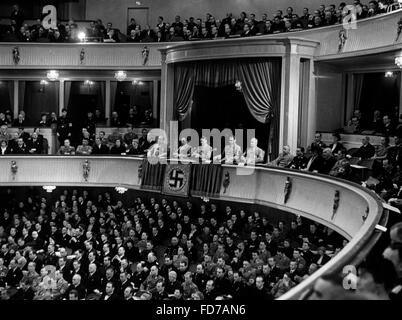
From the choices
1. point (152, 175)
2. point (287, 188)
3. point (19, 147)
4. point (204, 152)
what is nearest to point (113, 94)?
point (19, 147)

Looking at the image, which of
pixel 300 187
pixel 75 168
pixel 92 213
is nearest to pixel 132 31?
pixel 75 168

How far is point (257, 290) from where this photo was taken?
9547mm

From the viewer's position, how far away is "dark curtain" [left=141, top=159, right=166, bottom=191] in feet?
52.6

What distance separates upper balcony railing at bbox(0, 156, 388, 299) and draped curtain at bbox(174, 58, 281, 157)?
209 centimetres

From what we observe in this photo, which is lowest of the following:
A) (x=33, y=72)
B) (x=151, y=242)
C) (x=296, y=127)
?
(x=151, y=242)

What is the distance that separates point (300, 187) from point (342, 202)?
2145 millimetres

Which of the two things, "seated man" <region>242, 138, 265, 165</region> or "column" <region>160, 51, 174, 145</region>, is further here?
"column" <region>160, 51, 174, 145</region>

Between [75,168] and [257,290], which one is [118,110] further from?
[257,290]

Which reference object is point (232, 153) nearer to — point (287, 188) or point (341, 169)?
point (287, 188)

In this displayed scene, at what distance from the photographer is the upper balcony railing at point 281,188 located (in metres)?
5.29

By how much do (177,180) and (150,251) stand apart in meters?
2.56

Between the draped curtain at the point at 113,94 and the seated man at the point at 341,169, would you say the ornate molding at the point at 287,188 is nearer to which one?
the seated man at the point at 341,169

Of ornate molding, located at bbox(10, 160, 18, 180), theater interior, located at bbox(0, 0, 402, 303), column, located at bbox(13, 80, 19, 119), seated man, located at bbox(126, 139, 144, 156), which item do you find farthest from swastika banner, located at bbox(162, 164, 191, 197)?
column, located at bbox(13, 80, 19, 119)

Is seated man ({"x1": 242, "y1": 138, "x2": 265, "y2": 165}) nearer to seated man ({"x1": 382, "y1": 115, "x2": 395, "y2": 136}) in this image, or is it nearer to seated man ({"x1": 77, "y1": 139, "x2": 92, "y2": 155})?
seated man ({"x1": 382, "y1": 115, "x2": 395, "y2": 136})
